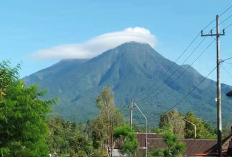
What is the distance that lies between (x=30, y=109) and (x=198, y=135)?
283 feet

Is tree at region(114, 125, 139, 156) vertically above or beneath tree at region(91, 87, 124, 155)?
beneath

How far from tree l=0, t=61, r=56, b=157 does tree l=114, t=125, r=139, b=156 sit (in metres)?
39.0

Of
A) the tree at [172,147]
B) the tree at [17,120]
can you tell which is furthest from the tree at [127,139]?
the tree at [17,120]

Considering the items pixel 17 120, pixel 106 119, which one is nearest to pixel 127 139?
pixel 106 119

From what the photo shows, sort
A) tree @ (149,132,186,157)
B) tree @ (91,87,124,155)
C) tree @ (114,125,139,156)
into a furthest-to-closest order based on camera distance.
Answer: tree @ (91,87,124,155), tree @ (149,132,186,157), tree @ (114,125,139,156)

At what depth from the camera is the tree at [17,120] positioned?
2238cm

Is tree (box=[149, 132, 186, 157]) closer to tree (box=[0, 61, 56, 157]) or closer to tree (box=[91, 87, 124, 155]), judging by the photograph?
tree (box=[91, 87, 124, 155])

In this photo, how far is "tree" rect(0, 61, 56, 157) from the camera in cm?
2238

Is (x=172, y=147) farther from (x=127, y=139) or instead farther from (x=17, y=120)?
(x=17, y=120)

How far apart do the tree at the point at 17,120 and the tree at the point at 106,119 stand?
54161 millimetres

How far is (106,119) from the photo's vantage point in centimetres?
8012

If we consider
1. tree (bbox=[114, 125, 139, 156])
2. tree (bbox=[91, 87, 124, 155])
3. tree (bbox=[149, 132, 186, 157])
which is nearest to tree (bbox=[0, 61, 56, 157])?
tree (bbox=[114, 125, 139, 156])

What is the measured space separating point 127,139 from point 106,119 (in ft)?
51.5

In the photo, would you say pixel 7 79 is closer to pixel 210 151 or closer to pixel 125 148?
pixel 210 151
